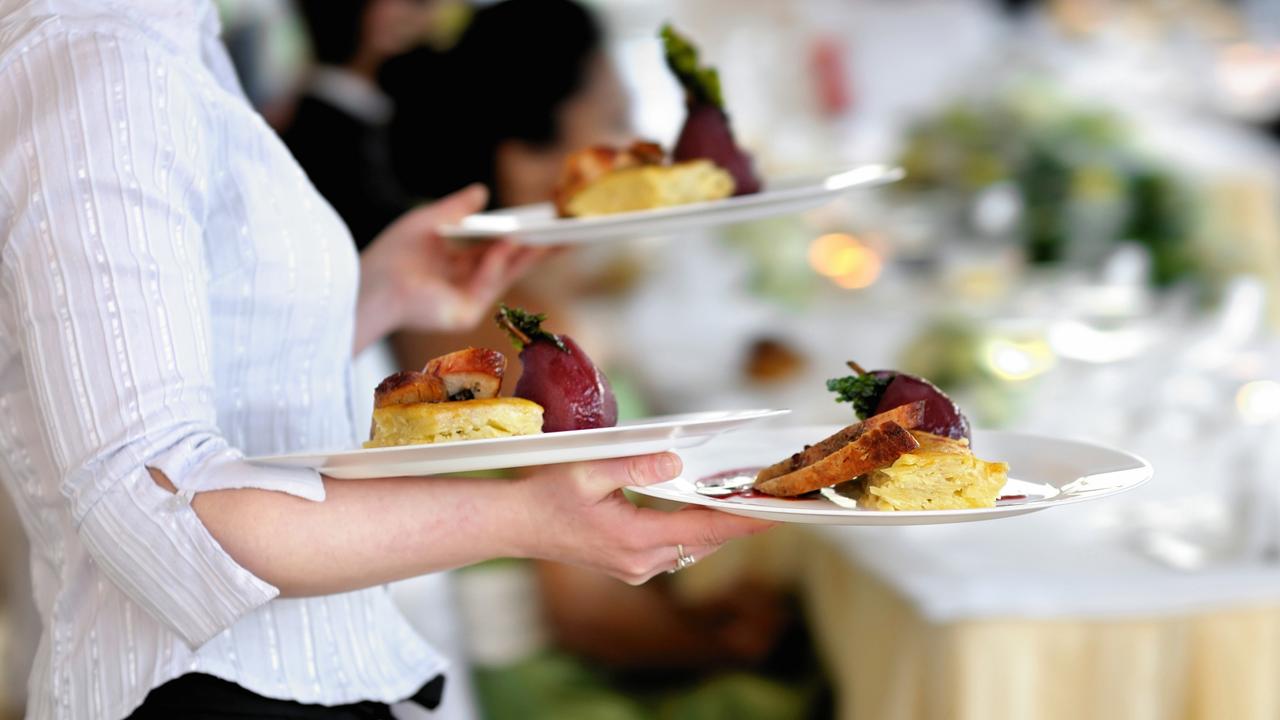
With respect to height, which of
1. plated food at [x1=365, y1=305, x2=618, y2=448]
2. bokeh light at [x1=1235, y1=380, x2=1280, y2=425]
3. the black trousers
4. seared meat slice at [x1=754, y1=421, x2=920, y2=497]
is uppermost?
plated food at [x1=365, y1=305, x2=618, y2=448]

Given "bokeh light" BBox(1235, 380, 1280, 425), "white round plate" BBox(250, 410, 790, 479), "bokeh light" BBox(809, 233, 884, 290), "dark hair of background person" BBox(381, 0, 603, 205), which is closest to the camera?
"white round plate" BBox(250, 410, 790, 479)

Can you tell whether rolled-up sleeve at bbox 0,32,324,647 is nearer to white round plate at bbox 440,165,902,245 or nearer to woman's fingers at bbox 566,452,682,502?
woman's fingers at bbox 566,452,682,502

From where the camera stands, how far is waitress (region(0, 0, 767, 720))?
33.0 inches

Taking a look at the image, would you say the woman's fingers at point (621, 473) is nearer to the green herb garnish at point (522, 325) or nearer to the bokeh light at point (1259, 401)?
the green herb garnish at point (522, 325)

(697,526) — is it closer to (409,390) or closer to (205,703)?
(409,390)

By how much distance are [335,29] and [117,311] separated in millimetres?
2877

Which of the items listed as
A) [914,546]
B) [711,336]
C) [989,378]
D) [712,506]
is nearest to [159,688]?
[712,506]

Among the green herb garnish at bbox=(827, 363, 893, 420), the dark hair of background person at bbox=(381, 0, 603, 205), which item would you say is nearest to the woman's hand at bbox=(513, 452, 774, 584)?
the green herb garnish at bbox=(827, 363, 893, 420)

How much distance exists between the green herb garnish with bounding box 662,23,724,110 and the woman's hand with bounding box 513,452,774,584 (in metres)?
0.63

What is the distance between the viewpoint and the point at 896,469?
0.91m

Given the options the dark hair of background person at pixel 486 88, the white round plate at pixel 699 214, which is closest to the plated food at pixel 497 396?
the white round plate at pixel 699 214

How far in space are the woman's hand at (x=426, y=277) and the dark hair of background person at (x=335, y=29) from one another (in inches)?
85.0

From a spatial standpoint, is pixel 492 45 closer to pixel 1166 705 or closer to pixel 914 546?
pixel 914 546

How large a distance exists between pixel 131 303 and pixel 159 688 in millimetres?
366
